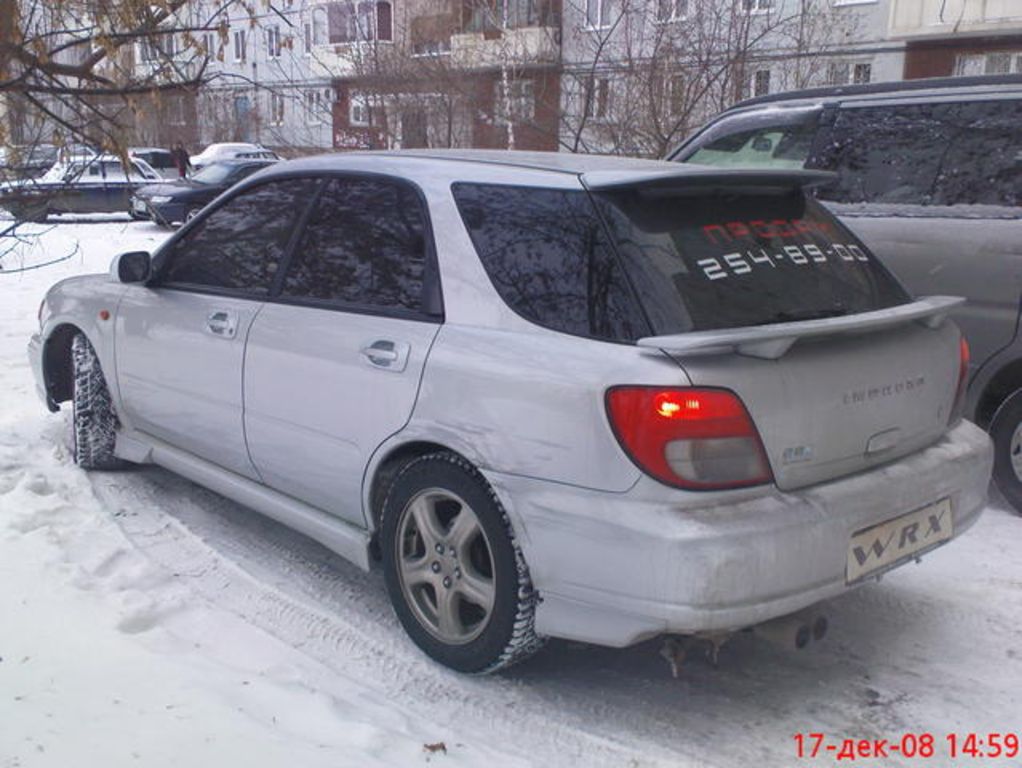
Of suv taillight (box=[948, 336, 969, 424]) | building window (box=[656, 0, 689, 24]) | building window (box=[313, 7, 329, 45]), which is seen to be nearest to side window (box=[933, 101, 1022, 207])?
suv taillight (box=[948, 336, 969, 424])

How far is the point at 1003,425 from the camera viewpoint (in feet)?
16.3

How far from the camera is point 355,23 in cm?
1442

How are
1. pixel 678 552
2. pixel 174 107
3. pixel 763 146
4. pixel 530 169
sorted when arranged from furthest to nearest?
pixel 174 107, pixel 763 146, pixel 530 169, pixel 678 552

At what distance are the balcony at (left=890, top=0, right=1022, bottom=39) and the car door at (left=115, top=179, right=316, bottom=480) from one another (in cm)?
2067

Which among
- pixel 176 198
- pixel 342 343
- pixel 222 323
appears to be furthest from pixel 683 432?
pixel 176 198

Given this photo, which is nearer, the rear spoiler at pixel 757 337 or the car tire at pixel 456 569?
the rear spoiler at pixel 757 337

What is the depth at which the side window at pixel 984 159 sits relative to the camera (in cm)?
493

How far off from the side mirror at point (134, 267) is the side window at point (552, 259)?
192 centimetres

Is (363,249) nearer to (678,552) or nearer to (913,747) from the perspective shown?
(678,552)

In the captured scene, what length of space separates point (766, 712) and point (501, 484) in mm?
1122

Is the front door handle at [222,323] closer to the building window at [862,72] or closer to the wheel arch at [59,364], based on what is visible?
the wheel arch at [59,364]

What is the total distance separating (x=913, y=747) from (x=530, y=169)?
7.05ft

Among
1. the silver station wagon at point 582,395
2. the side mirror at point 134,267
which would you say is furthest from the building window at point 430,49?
the silver station wagon at point 582,395

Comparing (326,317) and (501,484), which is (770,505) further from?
(326,317)
